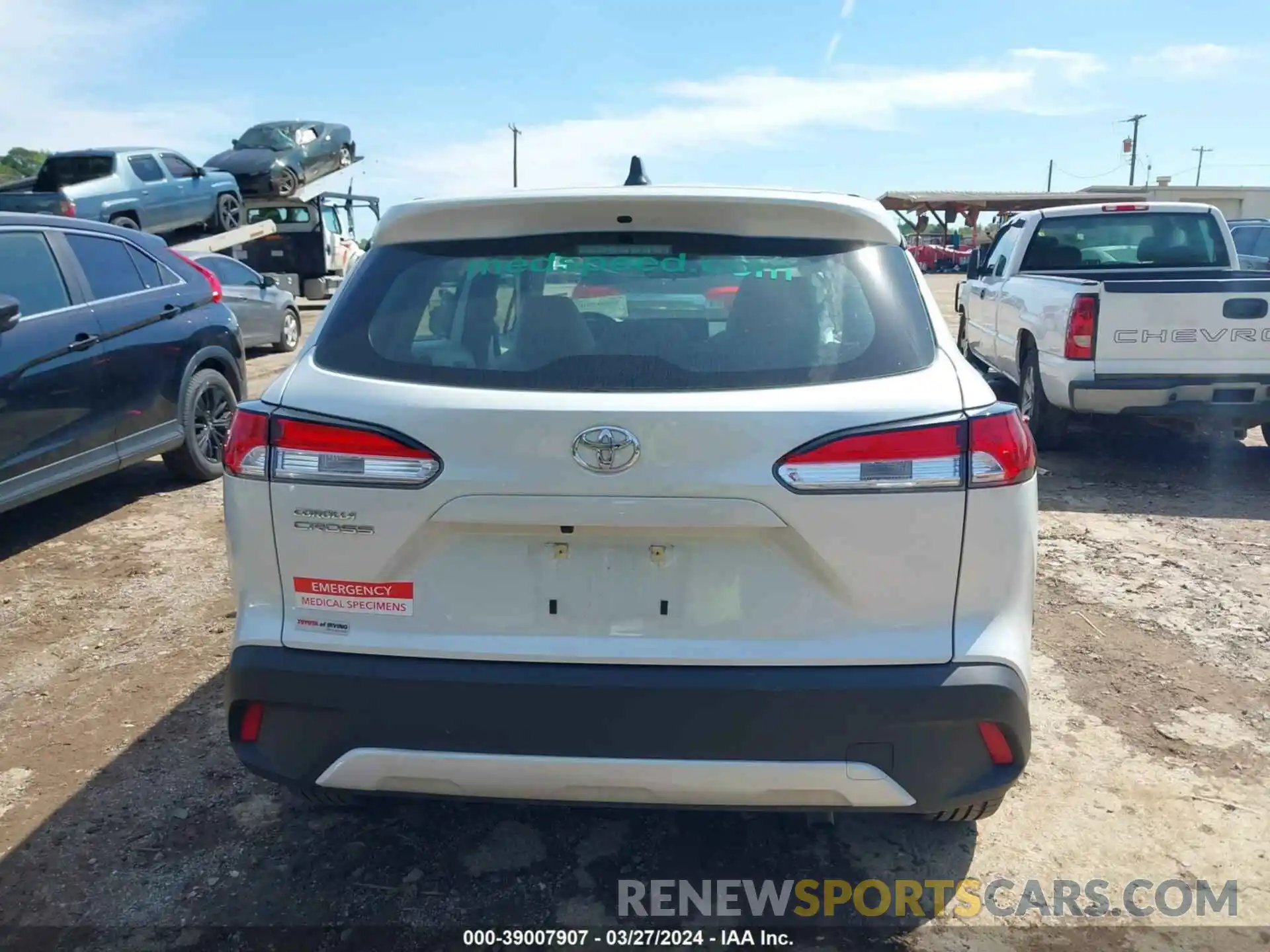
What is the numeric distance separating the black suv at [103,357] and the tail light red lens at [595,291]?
12.9 feet

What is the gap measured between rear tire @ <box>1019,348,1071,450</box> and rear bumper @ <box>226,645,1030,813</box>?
583 centimetres

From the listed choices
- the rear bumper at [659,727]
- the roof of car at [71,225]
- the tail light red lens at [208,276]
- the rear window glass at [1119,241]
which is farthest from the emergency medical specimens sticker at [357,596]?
the rear window glass at [1119,241]

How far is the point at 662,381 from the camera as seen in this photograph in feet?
7.42

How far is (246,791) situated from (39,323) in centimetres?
350

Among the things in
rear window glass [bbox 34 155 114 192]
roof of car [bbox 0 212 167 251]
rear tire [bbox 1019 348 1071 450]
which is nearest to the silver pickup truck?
rear window glass [bbox 34 155 114 192]

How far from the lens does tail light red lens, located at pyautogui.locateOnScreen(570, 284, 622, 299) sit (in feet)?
8.11

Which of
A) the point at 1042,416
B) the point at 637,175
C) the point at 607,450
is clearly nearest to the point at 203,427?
the point at 637,175

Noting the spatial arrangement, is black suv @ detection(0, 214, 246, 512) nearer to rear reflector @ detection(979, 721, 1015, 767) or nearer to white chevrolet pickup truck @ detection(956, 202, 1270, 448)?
rear reflector @ detection(979, 721, 1015, 767)

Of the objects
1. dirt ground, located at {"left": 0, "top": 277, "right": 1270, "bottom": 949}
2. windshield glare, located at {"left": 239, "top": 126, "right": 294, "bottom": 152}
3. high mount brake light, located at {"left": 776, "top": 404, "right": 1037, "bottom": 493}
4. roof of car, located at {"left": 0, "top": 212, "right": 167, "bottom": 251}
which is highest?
windshield glare, located at {"left": 239, "top": 126, "right": 294, "bottom": 152}

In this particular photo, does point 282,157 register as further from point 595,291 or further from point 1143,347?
point 595,291

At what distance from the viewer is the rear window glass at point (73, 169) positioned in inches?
561

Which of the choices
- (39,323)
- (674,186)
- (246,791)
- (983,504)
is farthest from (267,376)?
(983,504)

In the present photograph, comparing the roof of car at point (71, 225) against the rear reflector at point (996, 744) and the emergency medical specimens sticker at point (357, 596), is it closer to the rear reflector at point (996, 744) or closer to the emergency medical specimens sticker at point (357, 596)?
the emergency medical specimens sticker at point (357, 596)

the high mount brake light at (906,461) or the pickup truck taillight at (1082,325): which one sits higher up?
the high mount brake light at (906,461)
